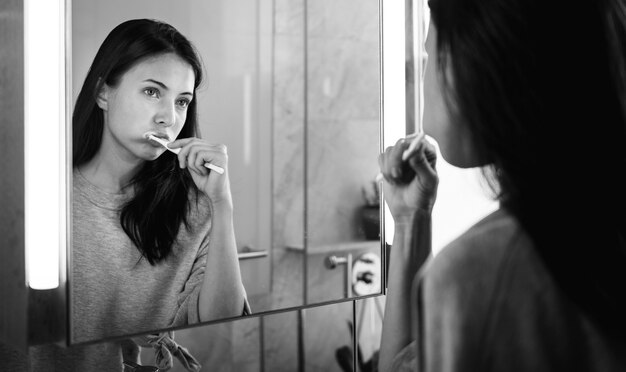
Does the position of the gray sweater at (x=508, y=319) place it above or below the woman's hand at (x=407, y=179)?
below

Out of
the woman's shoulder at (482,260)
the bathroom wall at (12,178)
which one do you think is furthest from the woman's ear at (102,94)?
the woman's shoulder at (482,260)

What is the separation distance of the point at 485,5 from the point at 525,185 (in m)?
0.33

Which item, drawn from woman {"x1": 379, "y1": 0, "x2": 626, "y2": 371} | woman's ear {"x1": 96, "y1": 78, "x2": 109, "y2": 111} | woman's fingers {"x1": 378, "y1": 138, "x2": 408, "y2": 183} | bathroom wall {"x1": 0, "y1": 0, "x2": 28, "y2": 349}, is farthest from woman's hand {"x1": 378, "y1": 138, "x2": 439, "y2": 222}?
bathroom wall {"x1": 0, "y1": 0, "x2": 28, "y2": 349}

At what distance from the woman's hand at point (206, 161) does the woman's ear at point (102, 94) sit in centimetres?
13

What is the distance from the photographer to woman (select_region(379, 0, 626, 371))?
42.2 inches

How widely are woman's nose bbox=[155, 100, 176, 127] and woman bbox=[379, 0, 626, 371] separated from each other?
52cm

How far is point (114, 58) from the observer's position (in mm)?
962

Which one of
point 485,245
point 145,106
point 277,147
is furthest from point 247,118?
point 485,245

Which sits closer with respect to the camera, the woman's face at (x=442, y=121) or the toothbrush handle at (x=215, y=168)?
the toothbrush handle at (x=215, y=168)

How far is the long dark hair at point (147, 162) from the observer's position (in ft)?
3.10

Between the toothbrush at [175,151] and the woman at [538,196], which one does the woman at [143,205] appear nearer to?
the toothbrush at [175,151]

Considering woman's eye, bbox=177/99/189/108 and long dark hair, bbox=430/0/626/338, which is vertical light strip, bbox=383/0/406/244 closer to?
long dark hair, bbox=430/0/626/338

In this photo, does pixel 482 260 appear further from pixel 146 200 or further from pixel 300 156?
pixel 146 200

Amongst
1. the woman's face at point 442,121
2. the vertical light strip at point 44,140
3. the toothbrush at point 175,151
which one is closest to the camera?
the vertical light strip at point 44,140
